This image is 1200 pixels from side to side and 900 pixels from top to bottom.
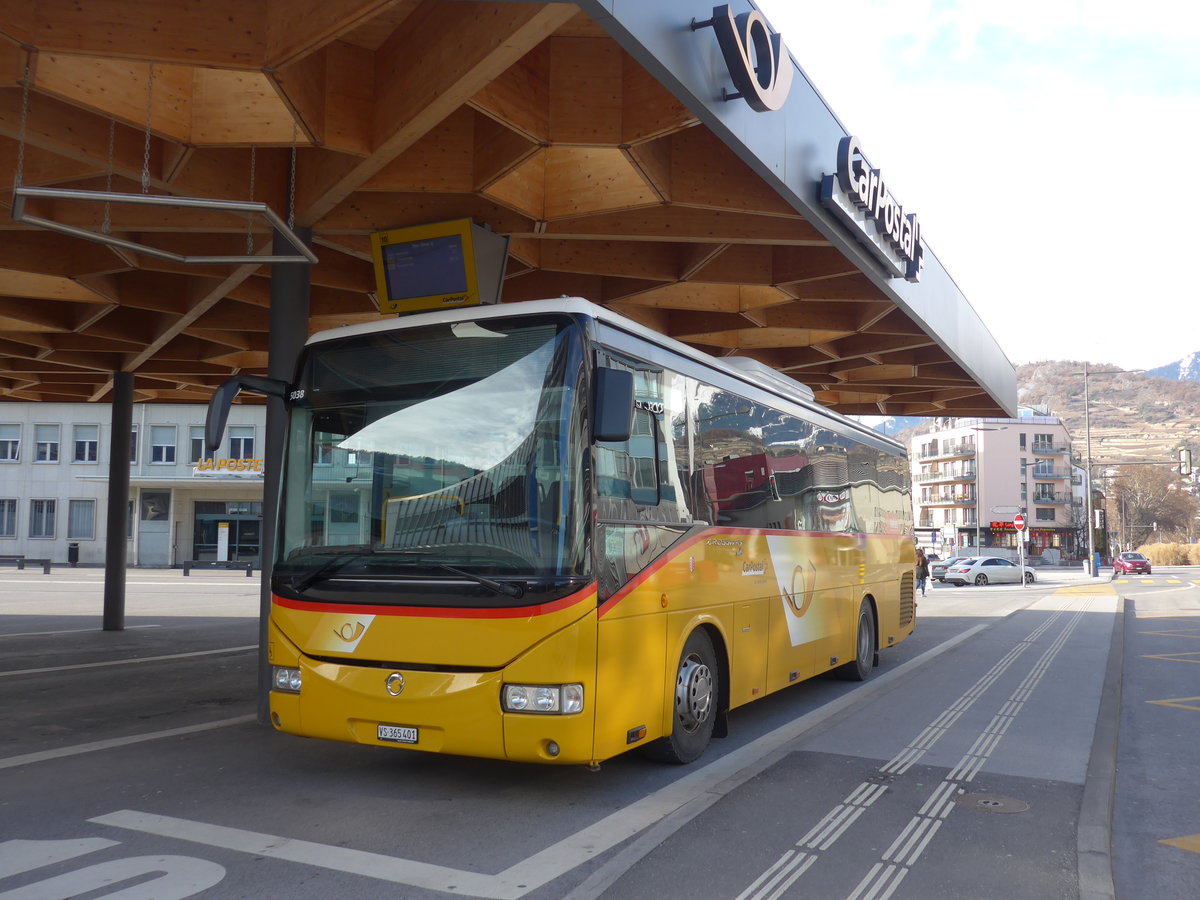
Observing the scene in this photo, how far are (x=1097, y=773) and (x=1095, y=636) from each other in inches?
526

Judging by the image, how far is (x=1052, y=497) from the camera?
105 meters

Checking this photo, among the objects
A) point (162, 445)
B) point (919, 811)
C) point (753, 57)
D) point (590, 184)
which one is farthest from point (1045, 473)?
point (919, 811)

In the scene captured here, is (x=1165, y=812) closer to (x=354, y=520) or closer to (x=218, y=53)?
(x=354, y=520)

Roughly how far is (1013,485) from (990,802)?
106 m

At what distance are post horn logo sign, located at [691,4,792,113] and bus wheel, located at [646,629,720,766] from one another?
14.3 feet

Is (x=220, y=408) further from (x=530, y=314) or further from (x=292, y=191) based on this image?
(x=292, y=191)

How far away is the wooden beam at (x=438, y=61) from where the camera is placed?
20.5 ft

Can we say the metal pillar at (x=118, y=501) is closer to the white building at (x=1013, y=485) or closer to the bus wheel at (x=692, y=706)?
the bus wheel at (x=692, y=706)

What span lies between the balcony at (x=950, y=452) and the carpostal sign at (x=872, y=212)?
100 meters

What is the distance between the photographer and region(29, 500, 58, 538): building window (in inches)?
2015

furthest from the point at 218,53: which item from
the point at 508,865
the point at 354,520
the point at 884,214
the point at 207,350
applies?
the point at 207,350

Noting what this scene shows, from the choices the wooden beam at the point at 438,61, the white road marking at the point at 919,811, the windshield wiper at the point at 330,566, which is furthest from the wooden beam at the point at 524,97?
the white road marking at the point at 919,811

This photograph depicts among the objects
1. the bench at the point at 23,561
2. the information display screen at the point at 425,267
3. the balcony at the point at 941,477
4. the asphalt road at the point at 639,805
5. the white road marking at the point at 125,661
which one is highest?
the balcony at the point at 941,477

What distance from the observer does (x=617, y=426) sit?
5984 millimetres
